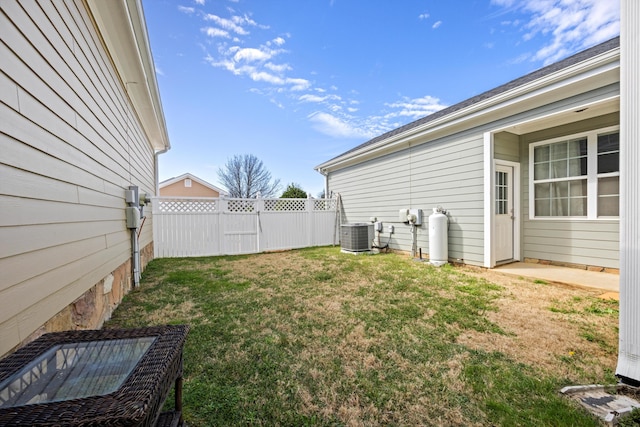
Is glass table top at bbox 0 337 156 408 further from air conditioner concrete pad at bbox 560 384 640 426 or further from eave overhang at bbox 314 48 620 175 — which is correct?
eave overhang at bbox 314 48 620 175

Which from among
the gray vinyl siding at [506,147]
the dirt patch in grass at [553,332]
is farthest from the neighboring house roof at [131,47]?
the gray vinyl siding at [506,147]

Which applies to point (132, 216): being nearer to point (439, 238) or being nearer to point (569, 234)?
point (439, 238)

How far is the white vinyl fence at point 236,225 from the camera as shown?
21.5 feet

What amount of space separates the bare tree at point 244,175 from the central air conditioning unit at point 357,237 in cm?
1863

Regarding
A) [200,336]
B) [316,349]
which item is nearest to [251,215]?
[200,336]

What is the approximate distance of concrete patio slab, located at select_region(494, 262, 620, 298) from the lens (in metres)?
3.60

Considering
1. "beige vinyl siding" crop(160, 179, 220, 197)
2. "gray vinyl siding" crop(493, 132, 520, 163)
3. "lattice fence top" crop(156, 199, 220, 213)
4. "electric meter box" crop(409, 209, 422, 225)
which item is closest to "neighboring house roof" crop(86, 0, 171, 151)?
"lattice fence top" crop(156, 199, 220, 213)

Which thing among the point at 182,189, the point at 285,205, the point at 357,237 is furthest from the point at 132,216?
the point at 182,189

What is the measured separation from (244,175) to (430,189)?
2157 centimetres

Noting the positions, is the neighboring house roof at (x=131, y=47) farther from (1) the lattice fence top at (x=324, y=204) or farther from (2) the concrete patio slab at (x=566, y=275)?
(2) the concrete patio slab at (x=566, y=275)

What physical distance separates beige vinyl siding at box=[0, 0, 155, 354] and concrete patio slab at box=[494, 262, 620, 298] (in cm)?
561

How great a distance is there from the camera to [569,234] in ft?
14.8

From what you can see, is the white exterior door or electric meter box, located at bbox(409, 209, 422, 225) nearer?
the white exterior door

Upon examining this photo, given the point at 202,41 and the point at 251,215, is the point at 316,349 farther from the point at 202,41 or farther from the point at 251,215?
the point at 202,41
